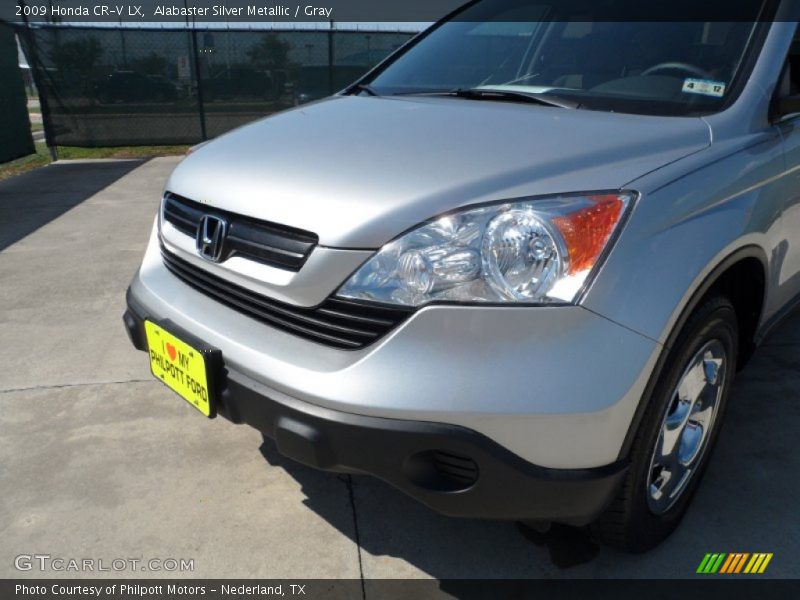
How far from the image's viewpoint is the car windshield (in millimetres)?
2070

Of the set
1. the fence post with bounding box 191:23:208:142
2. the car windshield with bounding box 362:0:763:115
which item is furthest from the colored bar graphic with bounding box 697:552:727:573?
the fence post with bounding box 191:23:208:142

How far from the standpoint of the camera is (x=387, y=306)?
1493mm

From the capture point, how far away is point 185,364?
6.05 feet

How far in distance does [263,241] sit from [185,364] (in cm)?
45

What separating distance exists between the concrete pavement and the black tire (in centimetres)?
12

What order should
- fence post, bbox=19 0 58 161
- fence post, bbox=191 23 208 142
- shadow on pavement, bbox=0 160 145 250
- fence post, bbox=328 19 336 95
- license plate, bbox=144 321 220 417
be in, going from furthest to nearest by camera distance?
fence post, bbox=328 19 336 95 < fence post, bbox=191 23 208 142 < fence post, bbox=19 0 58 161 < shadow on pavement, bbox=0 160 145 250 < license plate, bbox=144 321 220 417

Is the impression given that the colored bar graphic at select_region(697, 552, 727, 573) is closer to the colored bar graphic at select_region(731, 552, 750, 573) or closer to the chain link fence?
the colored bar graphic at select_region(731, 552, 750, 573)

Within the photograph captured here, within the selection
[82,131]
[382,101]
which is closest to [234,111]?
[82,131]

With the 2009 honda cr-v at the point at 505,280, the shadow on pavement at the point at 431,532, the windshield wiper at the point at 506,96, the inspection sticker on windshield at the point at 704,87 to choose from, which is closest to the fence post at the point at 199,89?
the windshield wiper at the point at 506,96

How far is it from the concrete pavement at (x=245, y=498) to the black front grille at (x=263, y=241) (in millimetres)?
922

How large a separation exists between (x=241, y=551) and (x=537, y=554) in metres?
0.91

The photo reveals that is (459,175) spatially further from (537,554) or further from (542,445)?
(537,554)

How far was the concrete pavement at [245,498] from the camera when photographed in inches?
77.6
